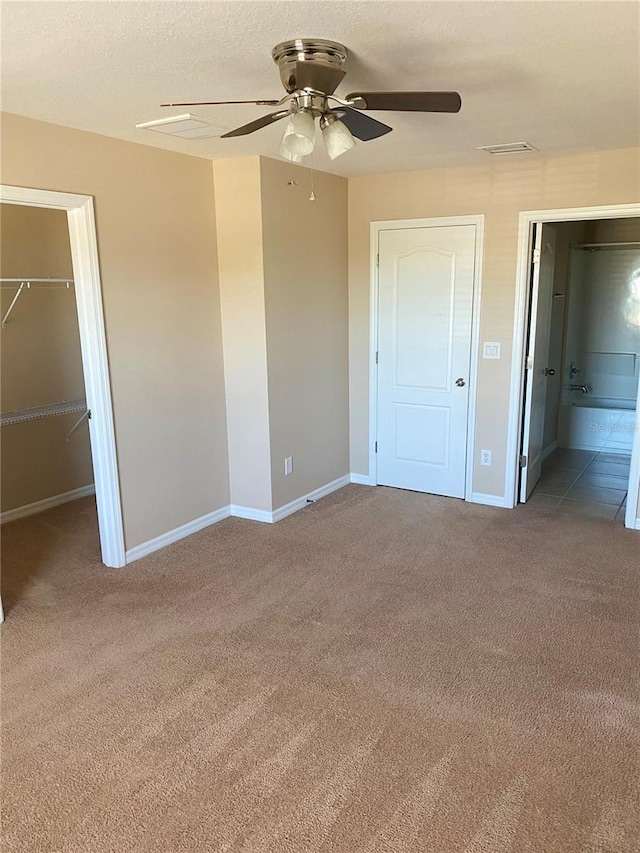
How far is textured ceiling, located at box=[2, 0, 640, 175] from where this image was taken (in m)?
1.79

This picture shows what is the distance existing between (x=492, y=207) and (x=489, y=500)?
2.09 m

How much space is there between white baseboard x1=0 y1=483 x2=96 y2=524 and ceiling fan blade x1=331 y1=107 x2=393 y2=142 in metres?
3.60

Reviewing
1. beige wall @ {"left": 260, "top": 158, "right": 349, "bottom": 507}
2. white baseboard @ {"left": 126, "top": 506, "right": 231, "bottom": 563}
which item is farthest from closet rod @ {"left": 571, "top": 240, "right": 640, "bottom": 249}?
white baseboard @ {"left": 126, "top": 506, "right": 231, "bottom": 563}

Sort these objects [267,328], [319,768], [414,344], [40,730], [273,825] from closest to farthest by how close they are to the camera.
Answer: [273,825] → [319,768] → [40,730] → [267,328] → [414,344]

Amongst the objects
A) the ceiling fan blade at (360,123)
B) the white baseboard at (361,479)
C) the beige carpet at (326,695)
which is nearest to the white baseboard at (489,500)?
the beige carpet at (326,695)

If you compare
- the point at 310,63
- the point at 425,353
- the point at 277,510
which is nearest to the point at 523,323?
the point at 425,353

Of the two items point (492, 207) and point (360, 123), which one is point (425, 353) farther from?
point (360, 123)

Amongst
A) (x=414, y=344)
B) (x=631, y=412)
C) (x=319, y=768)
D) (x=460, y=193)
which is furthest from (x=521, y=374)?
(x=319, y=768)

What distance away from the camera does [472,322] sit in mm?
4406

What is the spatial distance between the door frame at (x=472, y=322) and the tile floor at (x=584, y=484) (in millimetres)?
629

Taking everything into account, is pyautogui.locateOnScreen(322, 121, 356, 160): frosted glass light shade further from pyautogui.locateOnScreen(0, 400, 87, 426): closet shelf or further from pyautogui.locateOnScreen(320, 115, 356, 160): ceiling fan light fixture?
pyautogui.locateOnScreen(0, 400, 87, 426): closet shelf

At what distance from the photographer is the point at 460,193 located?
427cm

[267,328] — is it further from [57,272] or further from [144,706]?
[144,706]

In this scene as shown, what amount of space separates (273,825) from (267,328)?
9.29 ft
